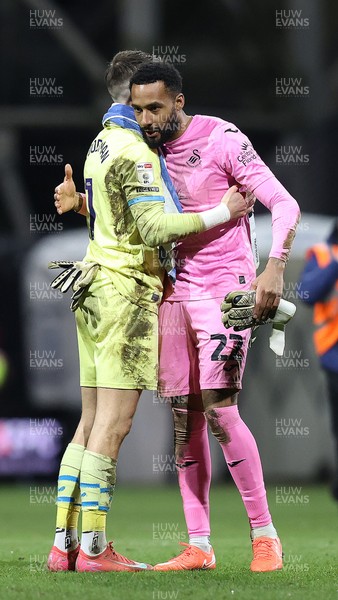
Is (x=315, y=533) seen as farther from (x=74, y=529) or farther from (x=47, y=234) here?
(x=47, y=234)

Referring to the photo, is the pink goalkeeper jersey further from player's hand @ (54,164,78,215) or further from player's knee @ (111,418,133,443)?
player's knee @ (111,418,133,443)

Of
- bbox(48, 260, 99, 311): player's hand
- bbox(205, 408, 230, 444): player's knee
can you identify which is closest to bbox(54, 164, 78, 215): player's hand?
bbox(48, 260, 99, 311): player's hand

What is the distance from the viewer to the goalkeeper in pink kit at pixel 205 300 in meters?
5.15

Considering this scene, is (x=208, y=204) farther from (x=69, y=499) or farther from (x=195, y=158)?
(x=69, y=499)

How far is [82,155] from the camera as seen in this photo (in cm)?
1834

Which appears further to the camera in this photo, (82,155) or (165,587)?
(82,155)

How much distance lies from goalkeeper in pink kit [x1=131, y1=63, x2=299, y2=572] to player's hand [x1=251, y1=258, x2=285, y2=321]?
0.02m

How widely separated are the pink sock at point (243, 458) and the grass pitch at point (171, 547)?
0.27 metres

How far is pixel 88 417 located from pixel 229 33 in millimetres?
13906

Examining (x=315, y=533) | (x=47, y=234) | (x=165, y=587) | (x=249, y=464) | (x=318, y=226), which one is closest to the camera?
(x=165, y=587)

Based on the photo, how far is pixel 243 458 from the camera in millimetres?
5176

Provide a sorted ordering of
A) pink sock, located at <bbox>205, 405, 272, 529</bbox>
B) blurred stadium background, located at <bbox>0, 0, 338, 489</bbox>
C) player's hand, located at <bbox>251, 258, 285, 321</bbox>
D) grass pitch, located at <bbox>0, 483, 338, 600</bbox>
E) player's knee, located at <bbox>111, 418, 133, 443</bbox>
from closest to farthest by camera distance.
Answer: grass pitch, located at <bbox>0, 483, 338, 600</bbox> → player's hand, located at <bbox>251, 258, 285, 321</bbox> → player's knee, located at <bbox>111, 418, 133, 443</bbox> → pink sock, located at <bbox>205, 405, 272, 529</bbox> → blurred stadium background, located at <bbox>0, 0, 338, 489</bbox>

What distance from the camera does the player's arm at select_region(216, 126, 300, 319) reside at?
196 inches

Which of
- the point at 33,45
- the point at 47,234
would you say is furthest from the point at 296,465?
the point at 33,45
